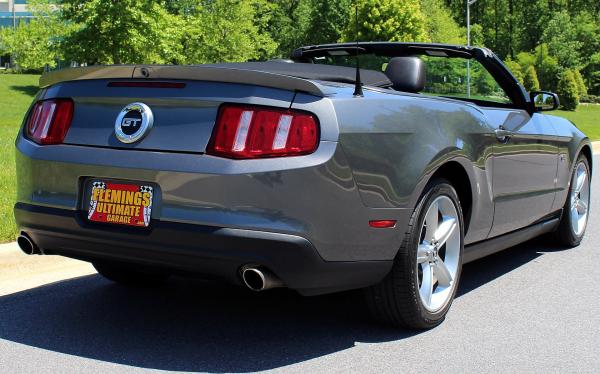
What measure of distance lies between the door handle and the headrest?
582 mm

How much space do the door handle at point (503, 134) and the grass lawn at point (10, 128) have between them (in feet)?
11.3

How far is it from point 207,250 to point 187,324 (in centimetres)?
96

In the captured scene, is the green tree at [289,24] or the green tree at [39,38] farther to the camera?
the green tree at [289,24]

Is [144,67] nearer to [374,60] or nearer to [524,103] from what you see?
[374,60]

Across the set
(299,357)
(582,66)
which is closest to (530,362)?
(299,357)

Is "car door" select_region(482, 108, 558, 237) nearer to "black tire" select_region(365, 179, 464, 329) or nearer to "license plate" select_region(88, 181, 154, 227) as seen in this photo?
"black tire" select_region(365, 179, 464, 329)

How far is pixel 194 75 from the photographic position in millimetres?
3635

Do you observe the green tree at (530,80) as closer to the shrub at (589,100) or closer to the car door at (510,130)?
the shrub at (589,100)

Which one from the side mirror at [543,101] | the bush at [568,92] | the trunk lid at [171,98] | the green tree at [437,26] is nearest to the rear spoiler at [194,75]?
the trunk lid at [171,98]

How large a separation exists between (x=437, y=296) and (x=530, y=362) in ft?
2.37

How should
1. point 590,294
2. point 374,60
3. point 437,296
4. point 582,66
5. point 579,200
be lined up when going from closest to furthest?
point 437,296, point 590,294, point 374,60, point 579,200, point 582,66

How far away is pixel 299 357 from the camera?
3.74 metres

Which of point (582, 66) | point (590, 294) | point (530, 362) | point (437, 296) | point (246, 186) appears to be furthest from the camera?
point (582, 66)

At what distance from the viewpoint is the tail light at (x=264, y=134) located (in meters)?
3.44
